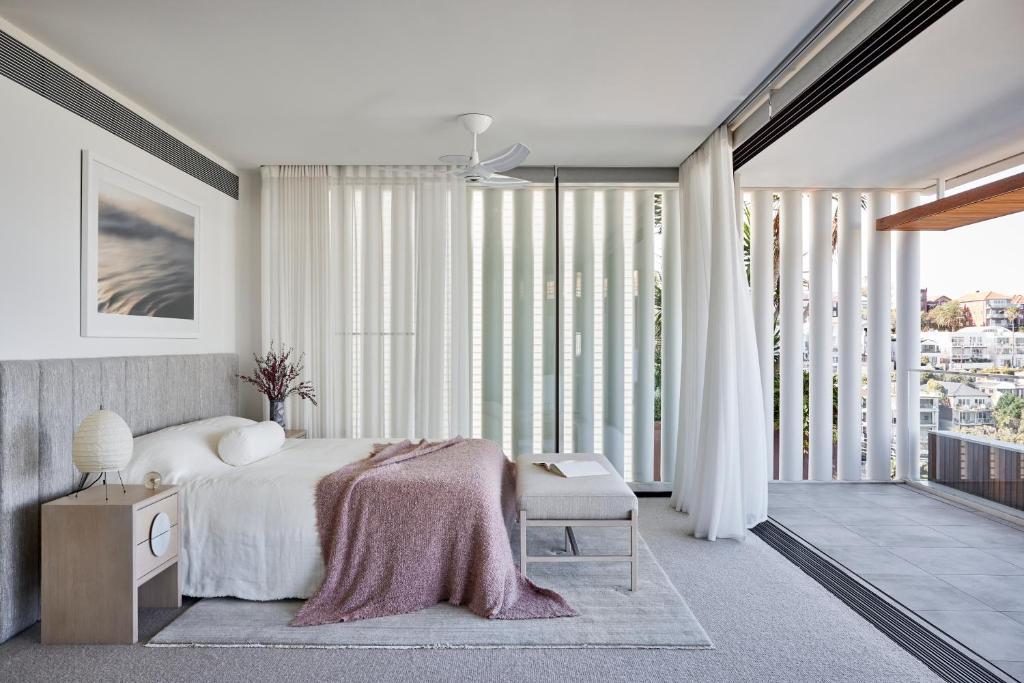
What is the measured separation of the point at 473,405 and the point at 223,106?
258 centimetres

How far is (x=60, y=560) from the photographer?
2510 mm

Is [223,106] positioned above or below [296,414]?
above

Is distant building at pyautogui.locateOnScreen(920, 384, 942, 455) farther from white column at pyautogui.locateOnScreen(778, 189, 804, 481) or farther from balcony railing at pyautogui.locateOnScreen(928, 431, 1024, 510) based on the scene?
white column at pyautogui.locateOnScreen(778, 189, 804, 481)

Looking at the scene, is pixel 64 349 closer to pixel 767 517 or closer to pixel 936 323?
pixel 767 517

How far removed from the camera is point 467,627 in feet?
8.51

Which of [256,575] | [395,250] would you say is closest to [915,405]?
[395,250]

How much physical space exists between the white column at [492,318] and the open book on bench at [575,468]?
4.65ft

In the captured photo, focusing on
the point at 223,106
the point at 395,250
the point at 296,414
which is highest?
the point at 223,106

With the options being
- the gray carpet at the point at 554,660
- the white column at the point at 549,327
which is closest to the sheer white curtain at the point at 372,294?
the white column at the point at 549,327

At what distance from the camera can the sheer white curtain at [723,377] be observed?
3.81 m

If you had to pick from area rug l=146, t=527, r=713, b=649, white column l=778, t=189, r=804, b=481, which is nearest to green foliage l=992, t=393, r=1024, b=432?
white column l=778, t=189, r=804, b=481

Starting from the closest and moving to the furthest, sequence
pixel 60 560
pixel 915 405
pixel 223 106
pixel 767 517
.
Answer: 1. pixel 60 560
2. pixel 223 106
3. pixel 767 517
4. pixel 915 405

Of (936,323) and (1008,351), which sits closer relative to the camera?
(1008,351)

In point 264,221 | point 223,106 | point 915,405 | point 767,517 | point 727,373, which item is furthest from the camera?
point 915,405
